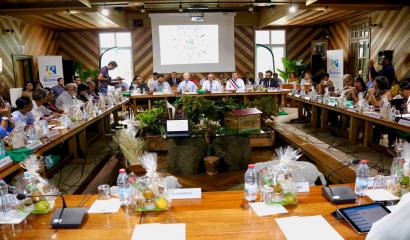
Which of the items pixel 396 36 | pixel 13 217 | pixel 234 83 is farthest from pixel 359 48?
pixel 13 217

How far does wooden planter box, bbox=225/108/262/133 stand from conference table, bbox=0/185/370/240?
224cm

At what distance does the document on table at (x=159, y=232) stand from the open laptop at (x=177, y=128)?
245cm

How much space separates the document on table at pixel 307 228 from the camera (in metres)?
1.48

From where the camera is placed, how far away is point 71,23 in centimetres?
910

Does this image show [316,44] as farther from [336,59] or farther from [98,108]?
[98,108]

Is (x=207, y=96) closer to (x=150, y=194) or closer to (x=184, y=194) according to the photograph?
(x=184, y=194)

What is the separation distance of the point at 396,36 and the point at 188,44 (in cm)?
542

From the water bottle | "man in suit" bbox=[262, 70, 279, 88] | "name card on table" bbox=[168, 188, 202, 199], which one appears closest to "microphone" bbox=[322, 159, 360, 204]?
"name card on table" bbox=[168, 188, 202, 199]

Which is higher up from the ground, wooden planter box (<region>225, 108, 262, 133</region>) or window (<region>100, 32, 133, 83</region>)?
window (<region>100, 32, 133, 83</region>)

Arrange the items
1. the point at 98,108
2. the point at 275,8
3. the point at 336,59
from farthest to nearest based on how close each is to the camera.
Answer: the point at 336,59
the point at 275,8
the point at 98,108

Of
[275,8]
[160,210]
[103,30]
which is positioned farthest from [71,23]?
[160,210]

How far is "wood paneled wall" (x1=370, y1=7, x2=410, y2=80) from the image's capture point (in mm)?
7402

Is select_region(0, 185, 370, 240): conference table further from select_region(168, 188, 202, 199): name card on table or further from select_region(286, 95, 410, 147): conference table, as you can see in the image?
select_region(286, 95, 410, 147): conference table

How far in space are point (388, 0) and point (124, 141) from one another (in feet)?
20.5
